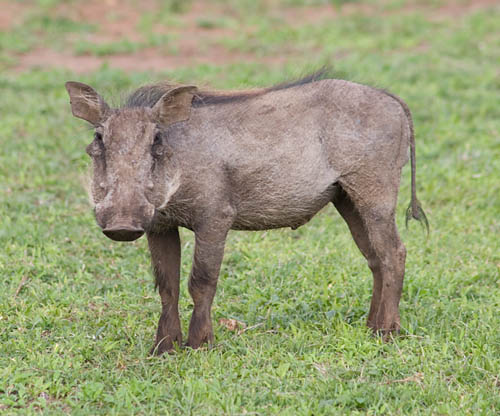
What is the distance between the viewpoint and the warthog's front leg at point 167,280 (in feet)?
16.1

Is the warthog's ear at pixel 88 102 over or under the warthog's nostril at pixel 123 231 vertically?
over

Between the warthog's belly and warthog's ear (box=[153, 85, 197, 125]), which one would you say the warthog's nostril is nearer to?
warthog's ear (box=[153, 85, 197, 125])

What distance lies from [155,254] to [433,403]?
181 cm

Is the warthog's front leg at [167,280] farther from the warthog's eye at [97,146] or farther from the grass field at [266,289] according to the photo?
the warthog's eye at [97,146]

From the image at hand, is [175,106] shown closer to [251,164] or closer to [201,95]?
[201,95]

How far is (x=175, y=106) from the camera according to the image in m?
4.61

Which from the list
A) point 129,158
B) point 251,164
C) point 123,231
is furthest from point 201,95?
point 123,231

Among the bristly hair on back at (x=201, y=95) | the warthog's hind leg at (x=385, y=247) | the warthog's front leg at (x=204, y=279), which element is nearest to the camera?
the warthog's front leg at (x=204, y=279)

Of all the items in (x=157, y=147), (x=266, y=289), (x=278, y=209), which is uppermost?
(x=157, y=147)

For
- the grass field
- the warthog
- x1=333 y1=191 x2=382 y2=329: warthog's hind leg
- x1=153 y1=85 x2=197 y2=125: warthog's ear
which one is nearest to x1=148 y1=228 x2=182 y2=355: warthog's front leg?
the warthog

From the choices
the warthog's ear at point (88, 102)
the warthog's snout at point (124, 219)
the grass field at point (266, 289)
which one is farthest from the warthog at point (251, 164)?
the grass field at point (266, 289)

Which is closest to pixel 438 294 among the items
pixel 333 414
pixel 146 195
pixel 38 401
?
pixel 333 414

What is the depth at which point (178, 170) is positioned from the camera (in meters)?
4.66

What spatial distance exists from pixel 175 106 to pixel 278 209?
856mm
